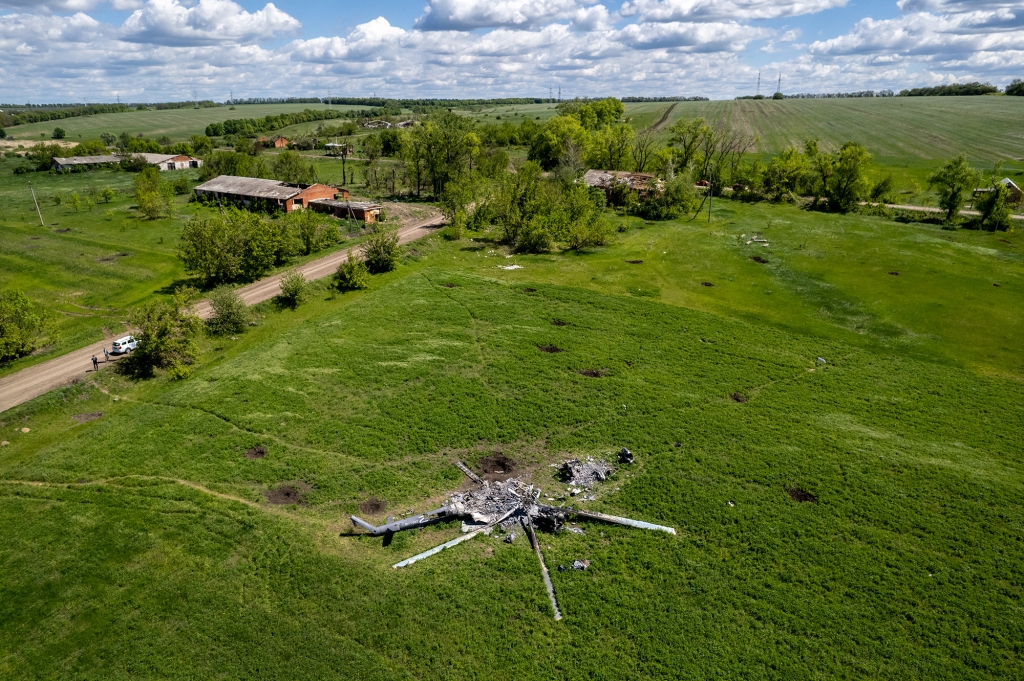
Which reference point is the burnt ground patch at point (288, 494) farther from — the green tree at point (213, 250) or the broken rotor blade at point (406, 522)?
the green tree at point (213, 250)

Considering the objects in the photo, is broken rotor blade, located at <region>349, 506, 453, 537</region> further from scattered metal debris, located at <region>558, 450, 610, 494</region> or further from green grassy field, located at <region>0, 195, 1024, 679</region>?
scattered metal debris, located at <region>558, 450, 610, 494</region>

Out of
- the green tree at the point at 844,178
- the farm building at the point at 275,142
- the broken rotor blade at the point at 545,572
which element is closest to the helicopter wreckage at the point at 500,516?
the broken rotor blade at the point at 545,572

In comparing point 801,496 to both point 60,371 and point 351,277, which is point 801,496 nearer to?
point 351,277

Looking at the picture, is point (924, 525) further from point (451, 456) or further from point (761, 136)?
point (761, 136)

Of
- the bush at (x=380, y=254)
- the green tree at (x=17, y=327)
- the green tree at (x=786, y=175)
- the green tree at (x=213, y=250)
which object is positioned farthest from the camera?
the green tree at (x=786, y=175)

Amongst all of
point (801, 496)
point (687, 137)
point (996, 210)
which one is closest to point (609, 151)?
point (687, 137)

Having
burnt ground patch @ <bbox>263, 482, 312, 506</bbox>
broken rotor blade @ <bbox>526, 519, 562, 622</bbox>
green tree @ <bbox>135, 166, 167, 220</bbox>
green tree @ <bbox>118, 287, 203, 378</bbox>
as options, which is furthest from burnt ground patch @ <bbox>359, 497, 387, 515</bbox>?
green tree @ <bbox>135, 166, 167, 220</bbox>

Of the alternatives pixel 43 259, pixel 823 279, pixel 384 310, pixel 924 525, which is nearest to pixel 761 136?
pixel 823 279
